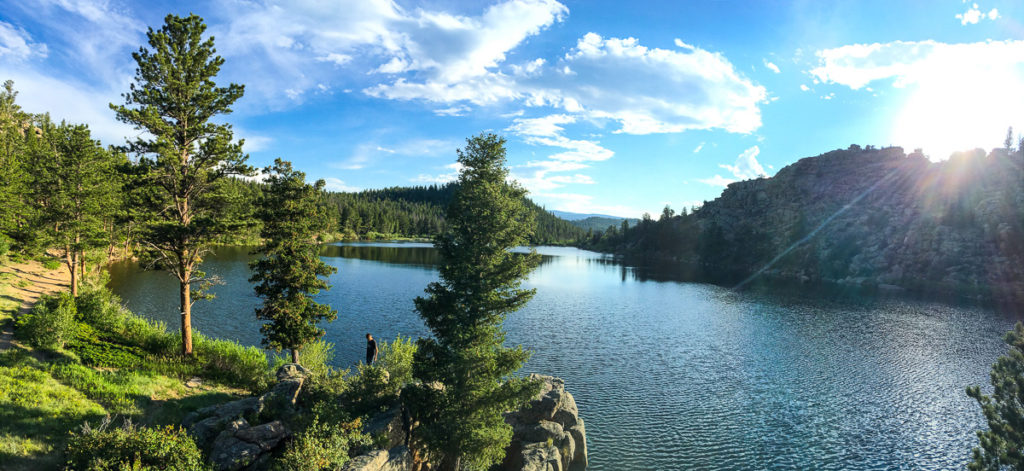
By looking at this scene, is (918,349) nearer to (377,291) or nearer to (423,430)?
(423,430)

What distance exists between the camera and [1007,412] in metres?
14.1

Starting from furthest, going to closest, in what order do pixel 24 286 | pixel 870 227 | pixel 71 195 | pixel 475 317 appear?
pixel 870 227, pixel 24 286, pixel 71 195, pixel 475 317

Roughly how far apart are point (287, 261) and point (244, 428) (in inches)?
473

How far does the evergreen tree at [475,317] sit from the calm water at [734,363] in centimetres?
840

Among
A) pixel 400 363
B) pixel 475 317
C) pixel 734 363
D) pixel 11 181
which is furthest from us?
pixel 11 181

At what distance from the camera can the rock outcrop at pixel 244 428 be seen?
13969mm

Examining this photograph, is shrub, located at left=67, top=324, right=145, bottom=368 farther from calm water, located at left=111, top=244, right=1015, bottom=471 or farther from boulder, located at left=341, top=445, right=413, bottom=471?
boulder, located at left=341, top=445, right=413, bottom=471

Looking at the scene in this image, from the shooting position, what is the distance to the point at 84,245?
37.9m

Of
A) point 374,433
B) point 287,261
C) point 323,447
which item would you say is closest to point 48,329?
point 287,261

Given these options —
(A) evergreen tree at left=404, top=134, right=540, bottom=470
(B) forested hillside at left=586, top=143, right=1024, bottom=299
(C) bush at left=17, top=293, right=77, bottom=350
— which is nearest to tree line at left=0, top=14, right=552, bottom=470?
(A) evergreen tree at left=404, top=134, right=540, bottom=470

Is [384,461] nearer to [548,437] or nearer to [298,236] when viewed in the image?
[548,437]

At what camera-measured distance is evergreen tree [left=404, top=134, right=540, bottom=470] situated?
17.8 m

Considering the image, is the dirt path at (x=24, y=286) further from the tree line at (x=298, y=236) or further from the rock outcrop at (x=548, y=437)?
the rock outcrop at (x=548, y=437)

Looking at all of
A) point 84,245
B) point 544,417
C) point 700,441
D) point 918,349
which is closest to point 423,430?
point 544,417
